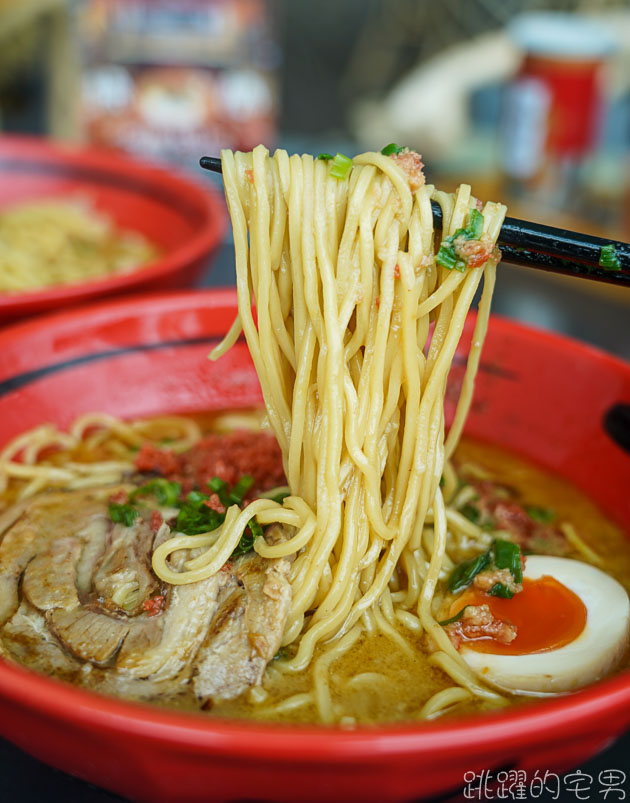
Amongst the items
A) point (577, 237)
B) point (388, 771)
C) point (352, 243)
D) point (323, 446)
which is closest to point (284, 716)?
point (388, 771)

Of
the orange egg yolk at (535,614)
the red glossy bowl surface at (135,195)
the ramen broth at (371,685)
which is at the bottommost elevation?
the ramen broth at (371,685)

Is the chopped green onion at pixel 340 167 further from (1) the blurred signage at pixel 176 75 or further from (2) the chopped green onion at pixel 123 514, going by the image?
(1) the blurred signage at pixel 176 75

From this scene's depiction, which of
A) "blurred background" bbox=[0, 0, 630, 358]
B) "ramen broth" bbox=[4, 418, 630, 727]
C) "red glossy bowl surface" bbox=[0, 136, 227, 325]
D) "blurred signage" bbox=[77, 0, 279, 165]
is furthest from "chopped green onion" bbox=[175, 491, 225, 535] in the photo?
"blurred signage" bbox=[77, 0, 279, 165]

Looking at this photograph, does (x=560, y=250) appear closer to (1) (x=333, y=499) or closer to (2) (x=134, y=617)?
(1) (x=333, y=499)

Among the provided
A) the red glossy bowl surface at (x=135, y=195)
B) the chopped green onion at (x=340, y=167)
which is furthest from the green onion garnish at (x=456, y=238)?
the red glossy bowl surface at (x=135, y=195)

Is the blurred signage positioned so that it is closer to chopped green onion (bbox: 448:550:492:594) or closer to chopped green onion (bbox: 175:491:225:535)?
chopped green onion (bbox: 175:491:225:535)

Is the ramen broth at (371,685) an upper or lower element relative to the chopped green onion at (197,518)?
lower

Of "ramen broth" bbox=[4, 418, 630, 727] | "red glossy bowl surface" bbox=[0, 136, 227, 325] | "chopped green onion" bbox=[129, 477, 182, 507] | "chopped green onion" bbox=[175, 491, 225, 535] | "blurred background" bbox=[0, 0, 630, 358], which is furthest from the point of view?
"blurred background" bbox=[0, 0, 630, 358]
